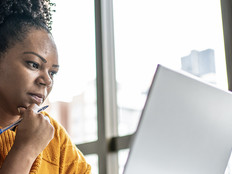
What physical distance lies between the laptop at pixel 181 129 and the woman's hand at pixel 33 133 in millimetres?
435

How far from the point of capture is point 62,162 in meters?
1.33

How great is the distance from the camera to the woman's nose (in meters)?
1.33

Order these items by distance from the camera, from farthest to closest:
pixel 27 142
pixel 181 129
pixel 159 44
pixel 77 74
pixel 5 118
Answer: pixel 77 74
pixel 159 44
pixel 5 118
pixel 27 142
pixel 181 129

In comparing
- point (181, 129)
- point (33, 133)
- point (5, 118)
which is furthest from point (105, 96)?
point (181, 129)

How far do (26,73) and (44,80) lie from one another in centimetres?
8

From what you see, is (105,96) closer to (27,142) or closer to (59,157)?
(59,157)

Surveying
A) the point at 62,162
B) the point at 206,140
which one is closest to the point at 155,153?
the point at 206,140

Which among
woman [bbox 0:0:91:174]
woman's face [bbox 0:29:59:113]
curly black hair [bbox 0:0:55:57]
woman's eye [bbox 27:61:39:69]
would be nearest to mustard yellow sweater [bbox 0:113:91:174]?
woman [bbox 0:0:91:174]

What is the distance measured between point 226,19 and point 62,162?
0.94 m

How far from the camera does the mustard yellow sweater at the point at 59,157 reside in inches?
47.9

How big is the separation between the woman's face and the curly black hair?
0.02 metres

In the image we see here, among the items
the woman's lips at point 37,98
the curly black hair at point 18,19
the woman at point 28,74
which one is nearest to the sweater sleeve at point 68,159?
the woman at point 28,74

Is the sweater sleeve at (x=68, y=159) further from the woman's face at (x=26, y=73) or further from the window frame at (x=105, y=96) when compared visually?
the window frame at (x=105, y=96)

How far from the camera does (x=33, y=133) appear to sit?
106 centimetres
